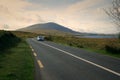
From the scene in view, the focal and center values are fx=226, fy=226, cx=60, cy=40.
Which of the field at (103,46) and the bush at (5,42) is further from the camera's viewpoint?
the bush at (5,42)

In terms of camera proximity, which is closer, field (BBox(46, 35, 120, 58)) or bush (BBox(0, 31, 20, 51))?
field (BBox(46, 35, 120, 58))

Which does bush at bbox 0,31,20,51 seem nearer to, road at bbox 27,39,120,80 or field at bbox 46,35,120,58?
field at bbox 46,35,120,58

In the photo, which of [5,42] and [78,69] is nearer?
[78,69]

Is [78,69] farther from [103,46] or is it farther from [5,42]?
[5,42]

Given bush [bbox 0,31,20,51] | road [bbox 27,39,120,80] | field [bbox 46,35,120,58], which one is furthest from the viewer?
bush [bbox 0,31,20,51]

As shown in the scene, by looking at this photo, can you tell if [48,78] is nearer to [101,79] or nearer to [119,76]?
[101,79]

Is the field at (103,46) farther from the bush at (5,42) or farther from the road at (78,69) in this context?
the bush at (5,42)

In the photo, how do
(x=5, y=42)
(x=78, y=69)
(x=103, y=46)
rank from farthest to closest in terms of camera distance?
(x=5, y=42)
(x=103, y=46)
(x=78, y=69)

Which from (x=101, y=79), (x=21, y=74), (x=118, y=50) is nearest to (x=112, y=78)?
(x=101, y=79)

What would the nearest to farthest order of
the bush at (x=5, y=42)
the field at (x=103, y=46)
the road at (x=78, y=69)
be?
the road at (x=78, y=69), the field at (x=103, y=46), the bush at (x=5, y=42)

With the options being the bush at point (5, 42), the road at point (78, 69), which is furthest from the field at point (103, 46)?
the bush at point (5, 42)

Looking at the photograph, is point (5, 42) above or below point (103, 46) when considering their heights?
above

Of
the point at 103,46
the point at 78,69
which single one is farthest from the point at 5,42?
the point at 78,69

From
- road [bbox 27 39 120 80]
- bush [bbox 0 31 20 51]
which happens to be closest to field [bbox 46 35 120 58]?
road [bbox 27 39 120 80]
